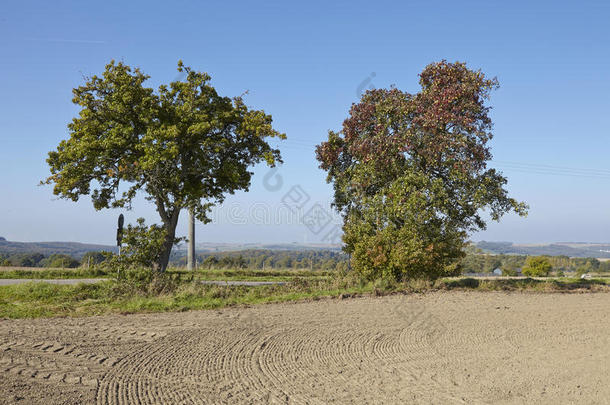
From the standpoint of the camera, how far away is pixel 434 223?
1653cm

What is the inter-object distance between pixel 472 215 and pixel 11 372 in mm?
15758

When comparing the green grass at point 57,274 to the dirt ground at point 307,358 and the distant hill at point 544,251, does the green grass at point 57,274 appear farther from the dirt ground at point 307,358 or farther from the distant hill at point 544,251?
the distant hill at point 544,251

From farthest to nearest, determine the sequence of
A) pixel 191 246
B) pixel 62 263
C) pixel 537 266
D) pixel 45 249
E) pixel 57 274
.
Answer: pixel 45 249
pixel 537 266
pixel 191 246
pixel 62 263
pixel 57 274

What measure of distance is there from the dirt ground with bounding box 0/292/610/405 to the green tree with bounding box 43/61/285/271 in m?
6.88

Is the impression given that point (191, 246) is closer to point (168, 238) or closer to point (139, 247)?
point (168, 238)

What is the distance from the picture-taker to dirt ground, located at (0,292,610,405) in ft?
18.8

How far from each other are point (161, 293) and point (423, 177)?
971cm

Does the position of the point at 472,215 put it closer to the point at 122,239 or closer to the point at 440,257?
the point at 440,257

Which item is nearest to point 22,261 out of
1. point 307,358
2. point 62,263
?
point 62,263

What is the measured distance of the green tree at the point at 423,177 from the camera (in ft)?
53.1

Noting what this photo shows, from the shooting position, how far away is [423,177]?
16516 mm

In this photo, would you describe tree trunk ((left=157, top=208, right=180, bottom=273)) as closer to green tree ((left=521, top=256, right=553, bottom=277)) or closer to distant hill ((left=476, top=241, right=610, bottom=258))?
green tree ((left=521, top=256, right=553, bottom=277))

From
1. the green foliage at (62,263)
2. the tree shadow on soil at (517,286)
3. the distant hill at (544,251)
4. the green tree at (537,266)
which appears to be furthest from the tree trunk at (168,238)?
the distant hill at (544,251)

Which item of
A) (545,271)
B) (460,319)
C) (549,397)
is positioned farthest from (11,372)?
(545,271)
